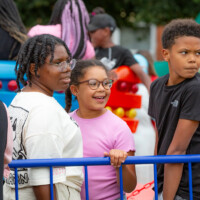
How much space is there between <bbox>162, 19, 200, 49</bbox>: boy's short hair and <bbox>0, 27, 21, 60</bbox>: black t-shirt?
1627 millimetres

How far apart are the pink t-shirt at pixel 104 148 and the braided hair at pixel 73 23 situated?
60.6 inches

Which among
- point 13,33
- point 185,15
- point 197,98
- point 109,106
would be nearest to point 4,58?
point 13,33

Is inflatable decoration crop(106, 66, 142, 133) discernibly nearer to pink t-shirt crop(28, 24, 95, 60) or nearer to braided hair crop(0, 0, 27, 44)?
pink t-shirt crop(28, 24, 95, 60)

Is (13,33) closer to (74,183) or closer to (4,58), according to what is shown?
(4,58)

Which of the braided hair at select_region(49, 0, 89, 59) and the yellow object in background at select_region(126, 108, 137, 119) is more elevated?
the braided hair at select_region(49, 0, 89, 59)

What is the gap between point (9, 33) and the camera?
3.98m

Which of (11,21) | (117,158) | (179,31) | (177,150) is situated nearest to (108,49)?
(11,21)

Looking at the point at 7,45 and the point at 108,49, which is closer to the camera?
the point at 7,45

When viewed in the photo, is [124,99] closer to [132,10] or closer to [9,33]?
[9,33]

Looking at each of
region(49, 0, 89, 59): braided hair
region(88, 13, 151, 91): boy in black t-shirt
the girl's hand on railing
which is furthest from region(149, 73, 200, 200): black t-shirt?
region(88, 13, 151, 91): boy in black t-shirt

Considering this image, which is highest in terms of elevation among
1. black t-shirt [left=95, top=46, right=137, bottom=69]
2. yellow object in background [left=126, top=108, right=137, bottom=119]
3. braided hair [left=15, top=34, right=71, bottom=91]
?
braided hair [left=15, top=34, right=71, bottom=91]

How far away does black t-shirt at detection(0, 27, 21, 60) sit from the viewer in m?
3.97

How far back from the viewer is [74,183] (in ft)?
8.13

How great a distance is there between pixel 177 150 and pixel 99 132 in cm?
49
